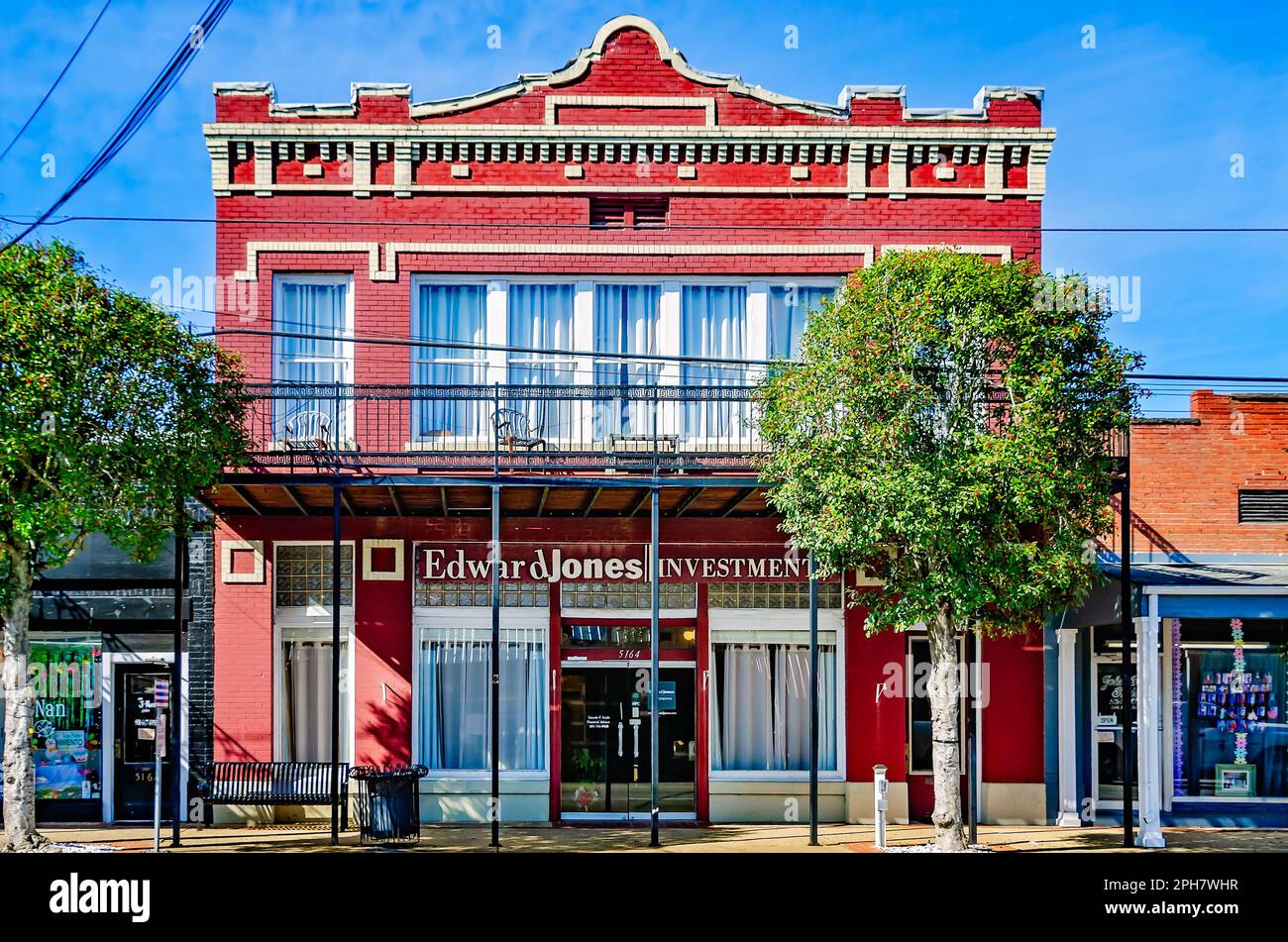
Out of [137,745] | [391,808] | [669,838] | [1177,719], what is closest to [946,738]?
[669,838]

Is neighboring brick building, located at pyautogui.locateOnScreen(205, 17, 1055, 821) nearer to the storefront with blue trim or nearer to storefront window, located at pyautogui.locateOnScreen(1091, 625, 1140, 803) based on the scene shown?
the storefront with blue trim

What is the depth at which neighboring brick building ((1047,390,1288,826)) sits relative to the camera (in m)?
16.8

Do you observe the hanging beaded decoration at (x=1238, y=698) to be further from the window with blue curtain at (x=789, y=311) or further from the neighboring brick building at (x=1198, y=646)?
the window with blue curtain at (x=789, y=311)

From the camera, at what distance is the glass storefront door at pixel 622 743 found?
1656 centimetres

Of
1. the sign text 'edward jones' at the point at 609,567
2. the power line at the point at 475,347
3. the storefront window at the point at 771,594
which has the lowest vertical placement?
the storefront window at the point at 771,594

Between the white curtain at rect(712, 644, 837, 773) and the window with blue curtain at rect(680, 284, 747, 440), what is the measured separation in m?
3.38

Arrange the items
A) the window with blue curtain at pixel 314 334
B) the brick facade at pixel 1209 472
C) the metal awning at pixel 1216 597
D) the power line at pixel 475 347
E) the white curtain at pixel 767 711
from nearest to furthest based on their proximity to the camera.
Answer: the power line at pixel 475 347 → the metal awning at pixel 1216 597 → the white curtain at pixel 767 711 → the window with blue curtain at pixel 314 334 → the brick facade at pixel 1209 472

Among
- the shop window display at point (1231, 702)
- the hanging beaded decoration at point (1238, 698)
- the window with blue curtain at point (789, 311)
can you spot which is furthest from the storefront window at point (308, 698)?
the hanging beaded decoration at point (1238, 698)

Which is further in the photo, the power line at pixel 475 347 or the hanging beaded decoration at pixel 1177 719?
the hanging beaded decoration at pixel 1177 719

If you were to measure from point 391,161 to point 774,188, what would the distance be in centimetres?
559

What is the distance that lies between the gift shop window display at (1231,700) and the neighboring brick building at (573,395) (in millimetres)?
2411

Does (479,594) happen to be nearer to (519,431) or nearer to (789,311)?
(519,431)

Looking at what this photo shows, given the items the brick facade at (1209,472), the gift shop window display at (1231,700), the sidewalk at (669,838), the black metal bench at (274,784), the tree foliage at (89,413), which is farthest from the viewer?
the brick facade at (1209,472)

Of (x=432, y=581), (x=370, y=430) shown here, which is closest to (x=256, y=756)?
(x=432, y=581)
